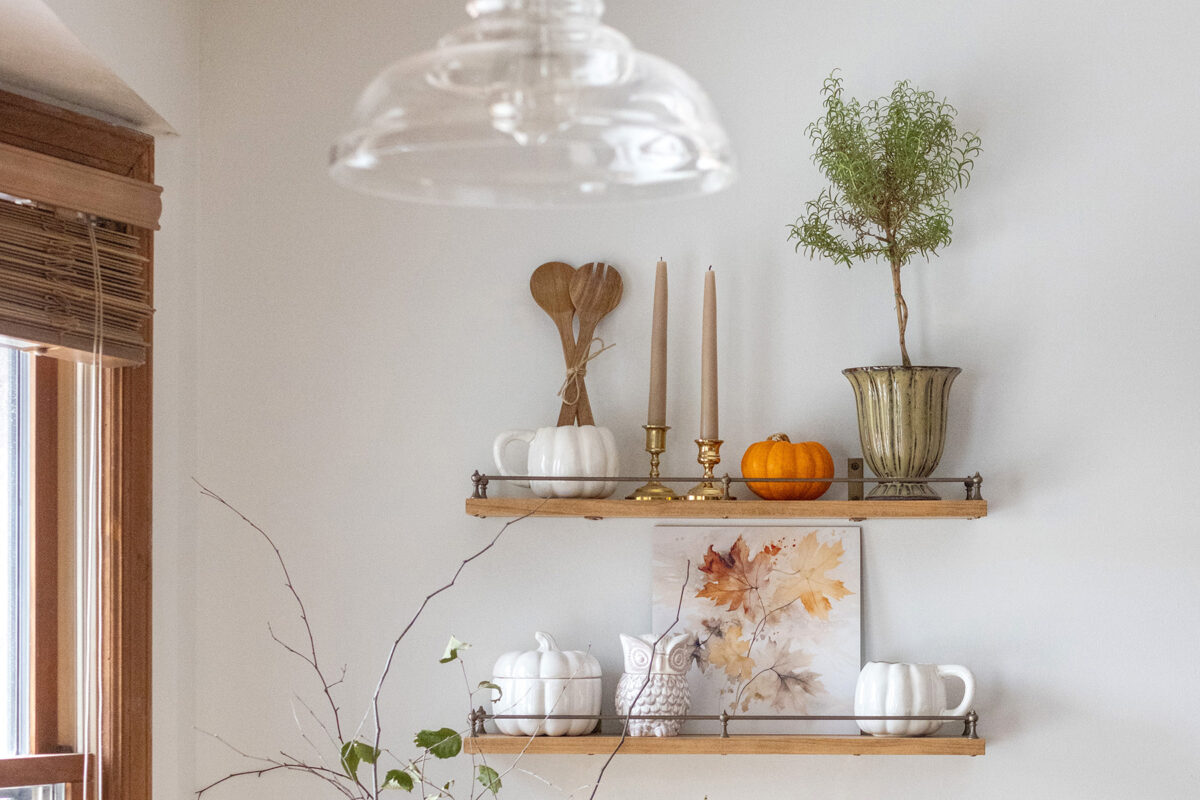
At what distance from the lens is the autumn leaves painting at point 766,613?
193cm

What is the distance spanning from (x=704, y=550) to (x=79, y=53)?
1272 millimetres

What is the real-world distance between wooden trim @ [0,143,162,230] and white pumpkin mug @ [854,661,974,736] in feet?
4.59

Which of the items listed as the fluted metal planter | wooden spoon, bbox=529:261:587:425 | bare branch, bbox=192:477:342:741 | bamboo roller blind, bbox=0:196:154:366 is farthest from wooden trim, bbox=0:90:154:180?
the fluted metal planter

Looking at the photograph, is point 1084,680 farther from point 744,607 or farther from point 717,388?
point 717,388

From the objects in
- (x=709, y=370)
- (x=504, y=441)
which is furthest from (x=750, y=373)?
(x=504, y=441)

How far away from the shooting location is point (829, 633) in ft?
6.36

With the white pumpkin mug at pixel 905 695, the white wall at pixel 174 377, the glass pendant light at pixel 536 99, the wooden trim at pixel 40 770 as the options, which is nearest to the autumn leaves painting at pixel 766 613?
the white pumpkin mug at pixel 905 695

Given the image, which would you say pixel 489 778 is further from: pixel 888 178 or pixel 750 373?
pixel 888 178

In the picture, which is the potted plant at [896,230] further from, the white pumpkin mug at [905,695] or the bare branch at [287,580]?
the bare branch at [287,580]

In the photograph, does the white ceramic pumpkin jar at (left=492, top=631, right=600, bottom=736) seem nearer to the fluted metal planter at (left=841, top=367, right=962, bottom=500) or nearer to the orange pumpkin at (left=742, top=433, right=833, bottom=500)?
the orange pumpkin at (left=742, top=433, right=833, bottom=500)

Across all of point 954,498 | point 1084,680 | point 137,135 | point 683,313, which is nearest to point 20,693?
point 137,135

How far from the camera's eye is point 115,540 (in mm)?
1747

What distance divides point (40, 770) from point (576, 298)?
1139mm

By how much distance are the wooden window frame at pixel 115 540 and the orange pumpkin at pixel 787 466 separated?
101 centimetres
